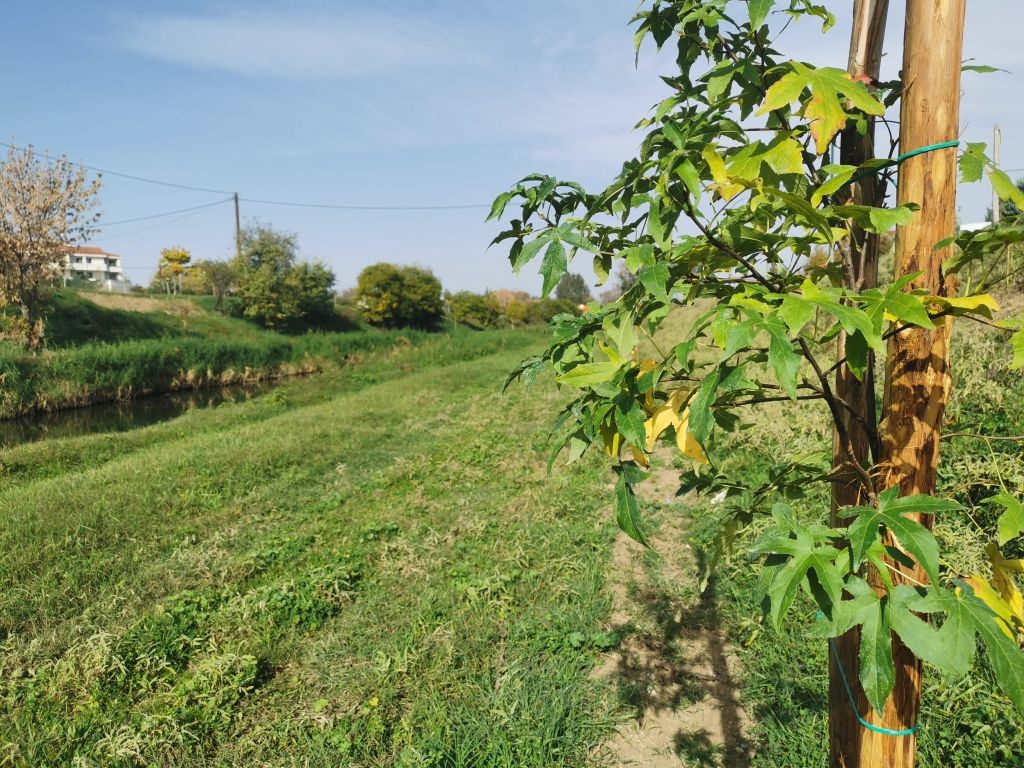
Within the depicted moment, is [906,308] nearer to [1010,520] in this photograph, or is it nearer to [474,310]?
[1010,520]

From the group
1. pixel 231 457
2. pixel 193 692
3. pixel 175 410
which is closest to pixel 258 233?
pixel 175 410

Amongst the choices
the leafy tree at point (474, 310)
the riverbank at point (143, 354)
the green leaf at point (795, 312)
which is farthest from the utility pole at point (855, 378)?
the leafy tree at point (474, 310)

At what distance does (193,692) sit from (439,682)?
122cm

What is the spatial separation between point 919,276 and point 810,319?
0.26 meters

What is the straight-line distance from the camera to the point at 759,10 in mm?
1113

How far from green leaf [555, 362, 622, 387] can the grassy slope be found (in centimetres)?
199

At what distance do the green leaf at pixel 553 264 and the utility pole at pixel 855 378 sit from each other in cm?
58

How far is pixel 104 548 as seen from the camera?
190 inches

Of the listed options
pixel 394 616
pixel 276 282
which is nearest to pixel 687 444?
pixel 394 616

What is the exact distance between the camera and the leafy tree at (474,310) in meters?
38.0

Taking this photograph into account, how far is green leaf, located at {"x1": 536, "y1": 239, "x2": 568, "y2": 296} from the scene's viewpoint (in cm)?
112

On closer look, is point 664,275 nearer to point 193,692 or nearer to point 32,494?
point 193,692

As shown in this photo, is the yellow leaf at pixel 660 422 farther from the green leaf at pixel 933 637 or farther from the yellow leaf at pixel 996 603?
the yellow leaf at pixel 996 603

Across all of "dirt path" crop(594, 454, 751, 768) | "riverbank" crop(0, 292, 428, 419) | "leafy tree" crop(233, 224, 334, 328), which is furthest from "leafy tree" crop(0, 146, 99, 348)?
"dirt path" crop(594, 454, 751, 768)
